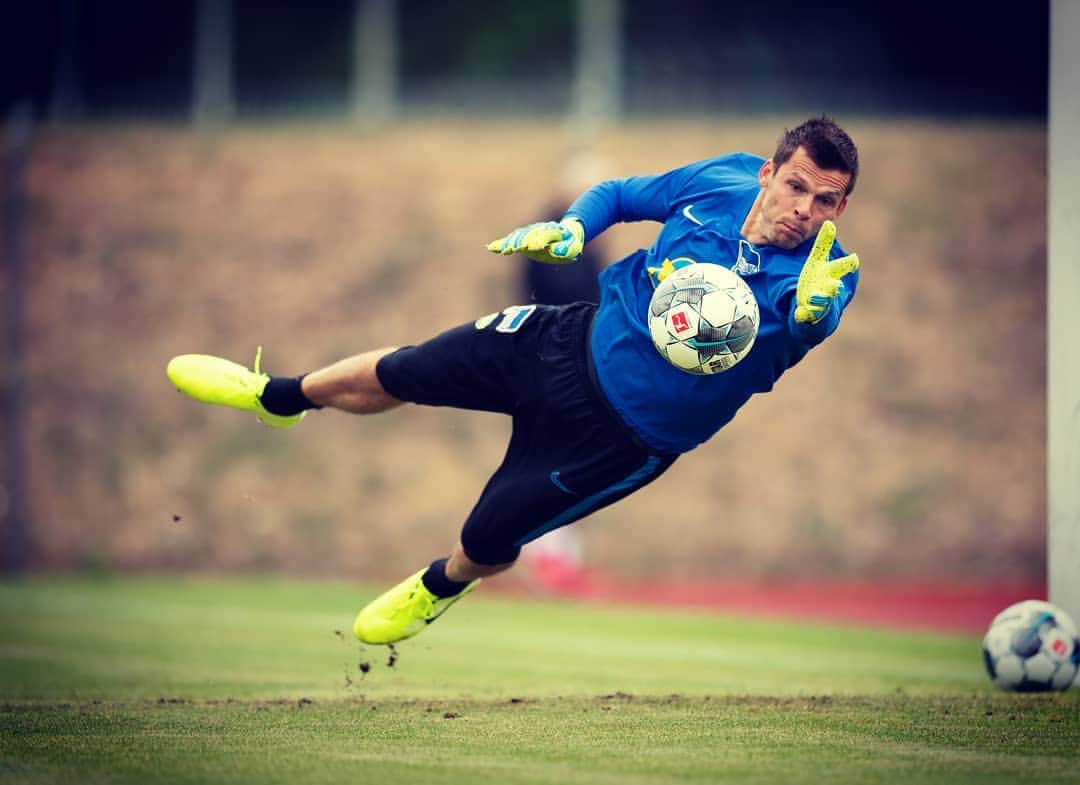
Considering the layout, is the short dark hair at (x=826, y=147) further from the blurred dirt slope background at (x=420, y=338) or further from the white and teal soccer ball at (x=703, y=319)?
the blurred dirt slope background at (x=420, y=338)

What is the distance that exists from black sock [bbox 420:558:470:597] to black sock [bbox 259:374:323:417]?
1.00 metres

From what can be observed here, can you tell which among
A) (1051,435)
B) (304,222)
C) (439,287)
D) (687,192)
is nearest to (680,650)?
(1051,435)

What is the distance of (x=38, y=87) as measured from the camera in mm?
19641

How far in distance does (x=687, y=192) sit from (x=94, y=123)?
1457 cm

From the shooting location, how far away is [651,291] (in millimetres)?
6695

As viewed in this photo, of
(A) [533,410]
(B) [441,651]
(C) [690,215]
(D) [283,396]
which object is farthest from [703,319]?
(B) [441,651]

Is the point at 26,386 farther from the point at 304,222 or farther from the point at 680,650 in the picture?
the point at 680,650

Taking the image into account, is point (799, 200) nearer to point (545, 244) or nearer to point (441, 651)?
point (545, 244)

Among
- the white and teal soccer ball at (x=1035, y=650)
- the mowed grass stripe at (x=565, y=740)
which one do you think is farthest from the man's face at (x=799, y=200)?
the white and teal soccer ball at (x=1035, y=650)

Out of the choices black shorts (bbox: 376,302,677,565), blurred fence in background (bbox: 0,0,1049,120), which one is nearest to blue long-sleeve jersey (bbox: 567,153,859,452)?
black shorts (bbox: 376,302,677,565)

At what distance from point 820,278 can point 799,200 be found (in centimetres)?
51

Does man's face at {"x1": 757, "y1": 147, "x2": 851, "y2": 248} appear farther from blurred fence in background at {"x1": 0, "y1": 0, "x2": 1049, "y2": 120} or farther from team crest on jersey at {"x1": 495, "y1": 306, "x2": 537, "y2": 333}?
blurred fence in background at {"x1": 0, "y1": 0, "x2": 1049, "y2": 120}

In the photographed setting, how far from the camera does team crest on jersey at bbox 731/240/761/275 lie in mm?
6465

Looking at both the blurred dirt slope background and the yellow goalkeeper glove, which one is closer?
the yellow goalkeeper glove
